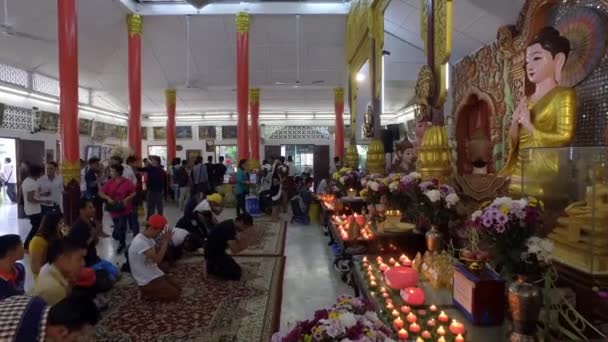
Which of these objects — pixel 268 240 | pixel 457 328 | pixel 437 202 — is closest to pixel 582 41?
pixel 437 202

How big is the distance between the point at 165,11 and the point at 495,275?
11.1 metres

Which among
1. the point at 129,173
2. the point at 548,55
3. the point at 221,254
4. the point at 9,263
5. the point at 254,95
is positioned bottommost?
the point at 221,254

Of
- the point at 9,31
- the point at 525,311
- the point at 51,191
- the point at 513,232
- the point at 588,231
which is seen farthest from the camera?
→ the point at 9,31

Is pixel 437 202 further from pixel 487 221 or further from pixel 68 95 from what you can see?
pixel 68 95

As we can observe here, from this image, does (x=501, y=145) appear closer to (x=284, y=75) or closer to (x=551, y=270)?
(x=551, y=270)

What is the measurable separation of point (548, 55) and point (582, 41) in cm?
68

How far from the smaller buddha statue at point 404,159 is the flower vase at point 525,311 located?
13.8 ft

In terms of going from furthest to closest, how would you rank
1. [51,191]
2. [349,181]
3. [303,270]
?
[349,181], [51,191], [303,270]

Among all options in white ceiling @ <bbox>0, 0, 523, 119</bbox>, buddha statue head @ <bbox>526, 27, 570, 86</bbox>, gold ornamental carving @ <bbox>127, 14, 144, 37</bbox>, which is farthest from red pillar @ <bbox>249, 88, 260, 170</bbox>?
buddha statue head @ <bbox>526, 27, 570, 86</bbox>

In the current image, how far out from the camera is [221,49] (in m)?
13.0

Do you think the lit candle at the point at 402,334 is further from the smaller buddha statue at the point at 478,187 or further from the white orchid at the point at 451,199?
the smaller buddha statue at the point at 478,187

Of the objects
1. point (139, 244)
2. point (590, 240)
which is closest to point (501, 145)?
point (590, 240)

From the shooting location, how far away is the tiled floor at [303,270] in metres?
4.05

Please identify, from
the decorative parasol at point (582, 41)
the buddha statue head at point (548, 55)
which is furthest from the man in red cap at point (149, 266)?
the decorative parasol at point (582, 41)
